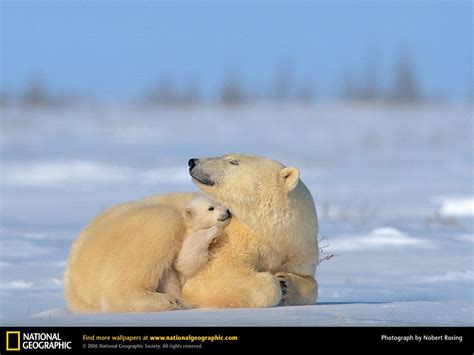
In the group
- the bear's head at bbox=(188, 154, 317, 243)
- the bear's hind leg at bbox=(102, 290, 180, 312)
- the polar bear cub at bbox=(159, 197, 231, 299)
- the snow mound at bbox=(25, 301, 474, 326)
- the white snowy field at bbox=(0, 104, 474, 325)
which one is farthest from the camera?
the white snowy field at bbox=(0, 104, 474, 325)

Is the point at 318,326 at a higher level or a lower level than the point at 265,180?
lower

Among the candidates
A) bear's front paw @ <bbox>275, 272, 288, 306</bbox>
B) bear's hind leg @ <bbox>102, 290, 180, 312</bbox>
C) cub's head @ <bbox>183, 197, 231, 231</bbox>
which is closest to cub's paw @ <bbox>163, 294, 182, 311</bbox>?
bear's hind leg @ <bbox>102, 290, 180, 312</bbox>

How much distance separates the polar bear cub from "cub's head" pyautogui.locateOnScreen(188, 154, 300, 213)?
0.13 m

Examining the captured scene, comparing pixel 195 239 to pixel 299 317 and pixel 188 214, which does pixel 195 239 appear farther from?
pixel 299 317

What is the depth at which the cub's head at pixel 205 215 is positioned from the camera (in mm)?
4980

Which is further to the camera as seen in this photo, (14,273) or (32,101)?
(32,101)

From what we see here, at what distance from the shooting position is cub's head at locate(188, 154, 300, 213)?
16.8ft

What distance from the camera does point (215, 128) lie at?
24.6 meters

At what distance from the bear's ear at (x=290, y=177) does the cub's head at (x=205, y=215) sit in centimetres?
36
